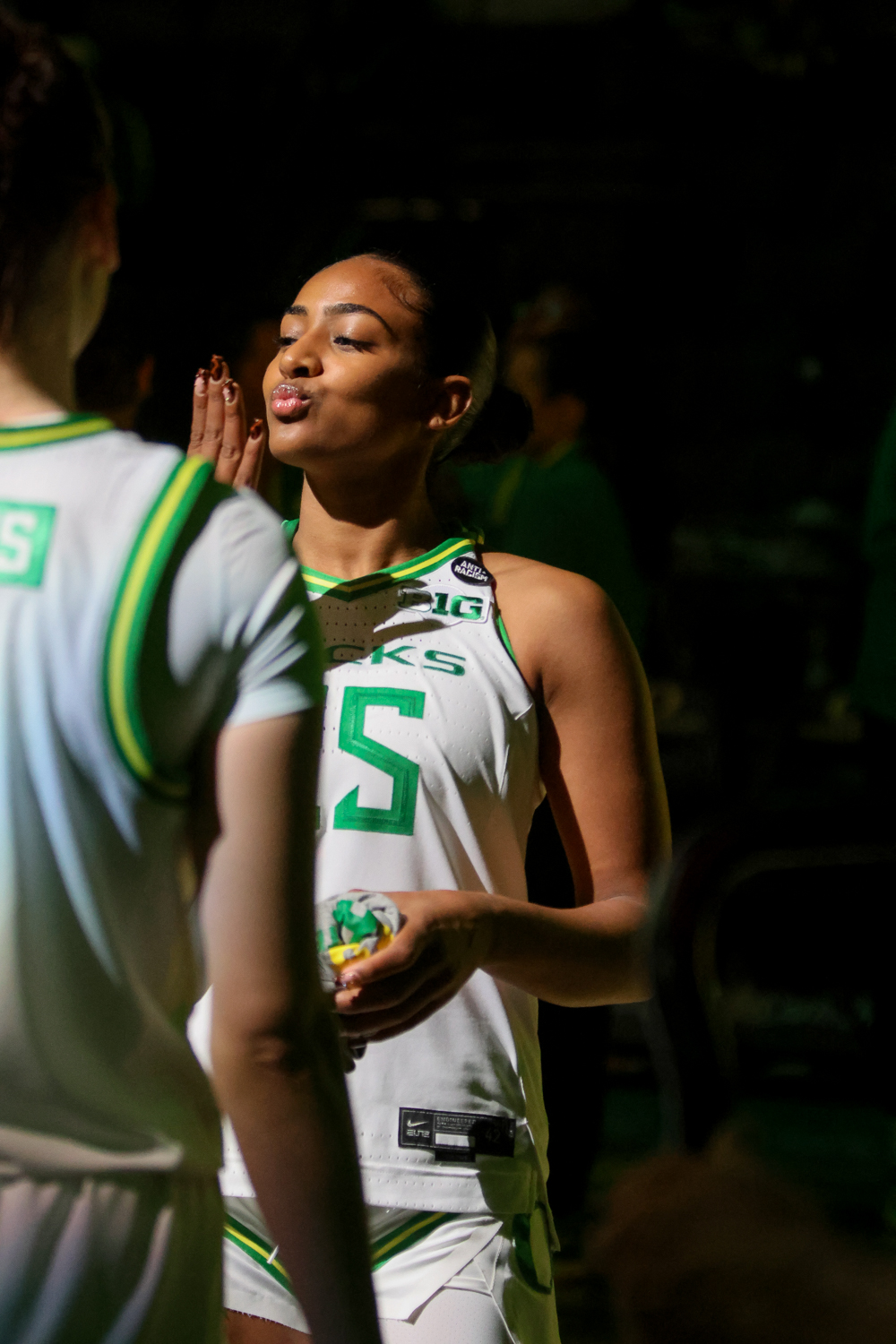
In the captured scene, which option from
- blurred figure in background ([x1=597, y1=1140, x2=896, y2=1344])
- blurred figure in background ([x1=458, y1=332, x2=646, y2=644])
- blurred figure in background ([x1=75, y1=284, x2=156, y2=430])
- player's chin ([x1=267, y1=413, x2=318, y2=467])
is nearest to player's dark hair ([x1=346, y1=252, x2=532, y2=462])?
player's chin ([x1=267, y1=413, x2=318, y2=467])

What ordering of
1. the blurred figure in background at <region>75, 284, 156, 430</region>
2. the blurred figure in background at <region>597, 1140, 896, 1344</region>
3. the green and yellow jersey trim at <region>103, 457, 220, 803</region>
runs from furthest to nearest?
the blurred figure in background at <region>75, 284, 156, 430</region> < the green and yellow jersey trim at <region>103, 457, 220, 803</region> < the blurred figure in background at <region>597, 1140, 896, 1344</region>

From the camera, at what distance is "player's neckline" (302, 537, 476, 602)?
172cm

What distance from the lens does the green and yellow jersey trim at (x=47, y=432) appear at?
92 cm

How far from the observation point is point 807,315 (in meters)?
7.41

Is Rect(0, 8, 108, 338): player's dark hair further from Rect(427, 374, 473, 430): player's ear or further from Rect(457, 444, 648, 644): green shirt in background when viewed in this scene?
Rect(457, 444, 648, 644): green shirt in background

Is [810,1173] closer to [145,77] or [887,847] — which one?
[887,847]

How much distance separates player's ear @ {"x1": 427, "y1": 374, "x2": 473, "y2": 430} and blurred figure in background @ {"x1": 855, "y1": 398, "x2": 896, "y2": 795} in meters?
1.87

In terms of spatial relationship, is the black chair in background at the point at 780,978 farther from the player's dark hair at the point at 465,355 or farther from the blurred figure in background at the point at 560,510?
the blurred figure in background at the point at 560,510

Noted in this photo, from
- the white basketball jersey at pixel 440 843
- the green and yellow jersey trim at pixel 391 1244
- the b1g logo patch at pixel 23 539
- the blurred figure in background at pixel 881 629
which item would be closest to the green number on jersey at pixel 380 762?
the white basketball jersey at pixel 440 843

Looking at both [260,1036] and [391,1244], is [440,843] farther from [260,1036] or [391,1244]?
[260,1036]

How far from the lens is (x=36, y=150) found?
925 millimetres

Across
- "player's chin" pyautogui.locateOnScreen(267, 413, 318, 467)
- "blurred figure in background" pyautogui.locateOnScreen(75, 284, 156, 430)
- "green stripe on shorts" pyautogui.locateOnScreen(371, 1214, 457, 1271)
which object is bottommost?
"green stripe on shorts" pyautogui.locateOnScreen(371, 1214, 457, 1271)

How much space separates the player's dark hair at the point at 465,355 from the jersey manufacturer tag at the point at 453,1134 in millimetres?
812

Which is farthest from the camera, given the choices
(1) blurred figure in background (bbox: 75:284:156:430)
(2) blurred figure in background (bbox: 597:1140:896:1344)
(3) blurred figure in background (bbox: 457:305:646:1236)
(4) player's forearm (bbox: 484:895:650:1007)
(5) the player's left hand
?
(3) blurred figure in background (bbox: 457:305:646:1236)
